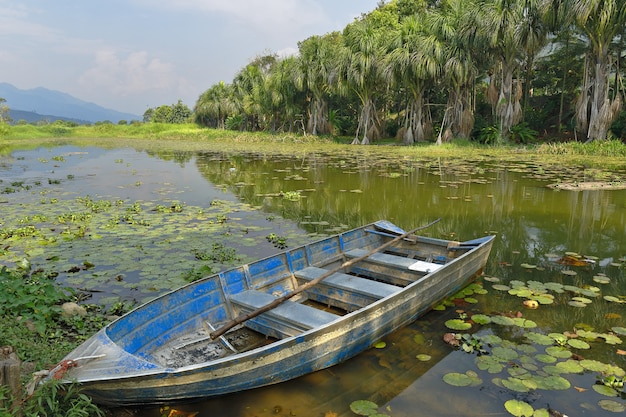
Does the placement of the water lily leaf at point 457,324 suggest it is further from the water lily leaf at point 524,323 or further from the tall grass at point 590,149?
the tall grass at point 590,149

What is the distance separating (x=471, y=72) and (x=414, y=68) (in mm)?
3220

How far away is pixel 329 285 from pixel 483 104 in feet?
96.4

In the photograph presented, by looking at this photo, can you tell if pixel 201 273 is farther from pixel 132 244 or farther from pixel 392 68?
pixel 392 68

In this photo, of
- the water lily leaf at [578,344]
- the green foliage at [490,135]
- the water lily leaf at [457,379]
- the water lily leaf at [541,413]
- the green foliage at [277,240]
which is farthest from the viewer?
the green foliage at [490,135]

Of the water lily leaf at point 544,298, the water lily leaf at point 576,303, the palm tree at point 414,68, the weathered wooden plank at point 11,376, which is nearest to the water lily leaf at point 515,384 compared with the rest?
the water lily leaf at point 544,298

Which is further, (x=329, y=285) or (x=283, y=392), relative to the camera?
(x=329, y=285)

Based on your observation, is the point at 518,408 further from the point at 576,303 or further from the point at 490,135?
the point at 490,135

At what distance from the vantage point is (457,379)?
334cm

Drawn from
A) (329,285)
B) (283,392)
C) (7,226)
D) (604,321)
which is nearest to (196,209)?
(7,226)

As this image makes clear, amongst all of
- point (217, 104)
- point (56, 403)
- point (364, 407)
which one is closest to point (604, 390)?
point (364, 407)

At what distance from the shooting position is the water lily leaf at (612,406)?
3000mm

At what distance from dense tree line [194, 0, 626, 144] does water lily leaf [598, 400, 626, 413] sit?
62.9ft

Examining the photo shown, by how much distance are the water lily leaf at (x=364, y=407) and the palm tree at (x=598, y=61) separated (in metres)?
20.0

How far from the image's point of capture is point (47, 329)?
145 inches
